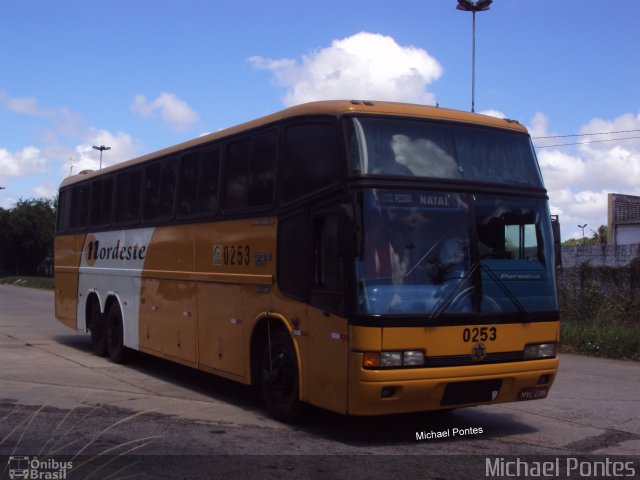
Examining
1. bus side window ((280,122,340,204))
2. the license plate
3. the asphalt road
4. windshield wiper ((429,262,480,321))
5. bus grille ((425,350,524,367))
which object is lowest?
the asphalt road

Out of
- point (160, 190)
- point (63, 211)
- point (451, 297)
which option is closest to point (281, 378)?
point (451, 297)

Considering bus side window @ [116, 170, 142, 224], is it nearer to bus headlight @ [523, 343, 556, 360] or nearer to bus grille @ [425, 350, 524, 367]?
bus grille @ [425, 350, 524, 367]

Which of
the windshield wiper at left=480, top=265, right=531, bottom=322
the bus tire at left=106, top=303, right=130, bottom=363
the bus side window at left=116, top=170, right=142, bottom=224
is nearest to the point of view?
the windshield wiper at left=480, top=265, right=531, bottom=322

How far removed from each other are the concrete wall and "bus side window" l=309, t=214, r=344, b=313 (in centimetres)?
1250

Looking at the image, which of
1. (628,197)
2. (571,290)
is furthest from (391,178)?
(628,197)

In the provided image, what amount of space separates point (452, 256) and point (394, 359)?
3.77 ft

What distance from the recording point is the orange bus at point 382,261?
6.91 m

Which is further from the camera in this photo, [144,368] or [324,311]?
[144,368]

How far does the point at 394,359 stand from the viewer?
22.5 feet

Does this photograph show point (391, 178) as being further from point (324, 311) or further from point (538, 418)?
point (538, 418)

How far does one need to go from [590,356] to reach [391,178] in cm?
914

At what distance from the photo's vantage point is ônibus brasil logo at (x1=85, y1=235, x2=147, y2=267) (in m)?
12.2

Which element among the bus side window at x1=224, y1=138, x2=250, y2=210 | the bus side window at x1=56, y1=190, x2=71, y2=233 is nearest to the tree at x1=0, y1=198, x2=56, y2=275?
the bus side window at x1=56, y1=190, x2=71, y2=233

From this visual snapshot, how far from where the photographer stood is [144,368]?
12727mm
